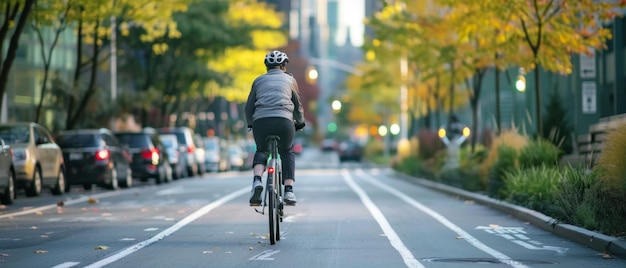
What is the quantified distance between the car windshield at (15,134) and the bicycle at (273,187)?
43.4 ft

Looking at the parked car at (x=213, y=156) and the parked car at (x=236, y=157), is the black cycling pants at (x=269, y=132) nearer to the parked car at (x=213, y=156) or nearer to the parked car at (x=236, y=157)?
the parked car at (x=213, y=156)

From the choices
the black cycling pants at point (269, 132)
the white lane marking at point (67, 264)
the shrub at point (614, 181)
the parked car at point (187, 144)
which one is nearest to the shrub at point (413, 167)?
the parked car at point (187, 144)

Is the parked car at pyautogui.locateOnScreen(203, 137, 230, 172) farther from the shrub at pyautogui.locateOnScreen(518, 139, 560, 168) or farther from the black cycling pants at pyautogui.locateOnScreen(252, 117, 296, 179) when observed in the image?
the black cycling pants at pyautogui.locateOnScreen(252, 117, 296, 179)

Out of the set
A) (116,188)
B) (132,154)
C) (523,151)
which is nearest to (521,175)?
(523,151)

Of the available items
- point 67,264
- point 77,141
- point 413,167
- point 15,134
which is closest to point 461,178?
point 77,141

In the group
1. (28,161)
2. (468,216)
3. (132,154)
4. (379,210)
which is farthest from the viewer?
(132,154)

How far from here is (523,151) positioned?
2434 centimetres

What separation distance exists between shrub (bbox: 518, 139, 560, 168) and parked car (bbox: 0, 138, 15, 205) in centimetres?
969

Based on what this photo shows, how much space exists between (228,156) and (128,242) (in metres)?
47.8

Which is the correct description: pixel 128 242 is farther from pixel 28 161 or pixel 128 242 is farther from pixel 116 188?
pixel 116 188

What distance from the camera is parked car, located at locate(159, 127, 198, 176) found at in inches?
1795

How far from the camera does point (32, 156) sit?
1034 inches

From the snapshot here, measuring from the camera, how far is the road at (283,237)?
12633mm

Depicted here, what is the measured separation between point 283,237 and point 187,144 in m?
30.8
